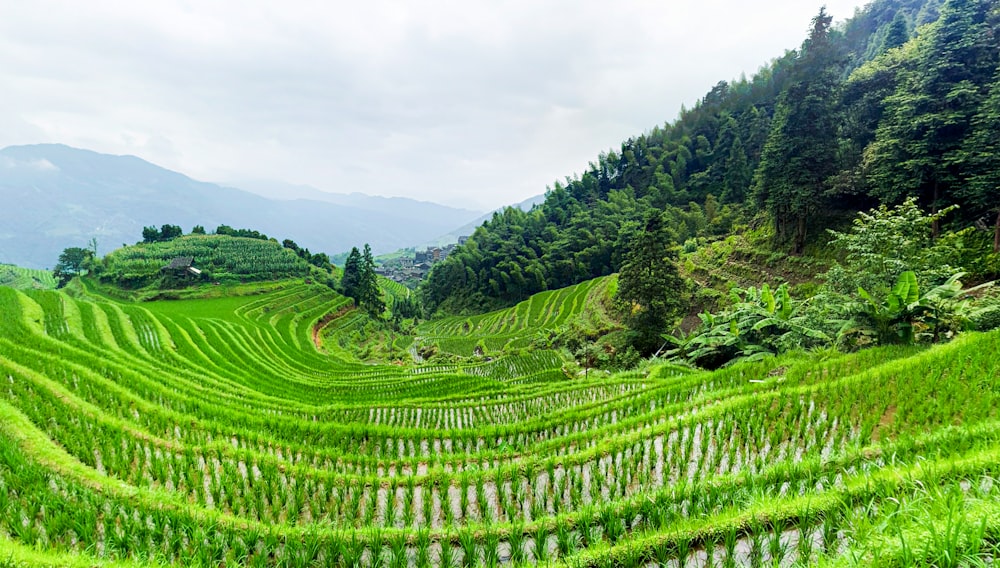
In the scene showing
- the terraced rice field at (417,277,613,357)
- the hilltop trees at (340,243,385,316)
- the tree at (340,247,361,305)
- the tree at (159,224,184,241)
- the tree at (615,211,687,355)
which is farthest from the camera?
the tree at (159,224,184,241)

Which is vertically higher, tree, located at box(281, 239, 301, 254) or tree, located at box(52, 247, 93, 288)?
tree, located at box(281, 239, 301, 254)

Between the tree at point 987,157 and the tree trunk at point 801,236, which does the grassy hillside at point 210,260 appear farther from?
the tree at point 987,157

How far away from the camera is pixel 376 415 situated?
8.45 m

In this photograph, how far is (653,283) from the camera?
18141mm

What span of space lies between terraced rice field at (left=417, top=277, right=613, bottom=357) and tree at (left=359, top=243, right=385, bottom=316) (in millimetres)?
8154

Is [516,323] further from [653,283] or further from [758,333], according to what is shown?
[758,333]

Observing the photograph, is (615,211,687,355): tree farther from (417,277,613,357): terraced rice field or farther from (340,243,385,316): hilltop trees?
(340,243,385,316): hilltop trees

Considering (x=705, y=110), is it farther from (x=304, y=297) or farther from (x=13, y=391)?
(x=13, y=391)

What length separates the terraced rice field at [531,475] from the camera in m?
2.64

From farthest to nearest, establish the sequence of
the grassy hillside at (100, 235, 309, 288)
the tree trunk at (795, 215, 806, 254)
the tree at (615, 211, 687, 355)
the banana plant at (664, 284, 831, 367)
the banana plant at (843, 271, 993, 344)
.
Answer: the grassy hillside at (100, 235, 309, 288), the tree trunk at (795, 215, 806, 254), the tree at (615, 211, 687, 355), the banana plant at (664, 284, 831, 367), the banana plant at (843, 271, 993, 344)

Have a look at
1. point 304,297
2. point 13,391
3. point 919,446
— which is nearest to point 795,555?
point 919,446

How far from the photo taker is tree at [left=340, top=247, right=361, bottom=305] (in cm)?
5222

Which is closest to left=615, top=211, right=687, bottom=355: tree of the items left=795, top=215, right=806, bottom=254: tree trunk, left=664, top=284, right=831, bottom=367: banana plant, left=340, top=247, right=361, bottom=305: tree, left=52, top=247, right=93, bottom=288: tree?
left=664, top=284, right=831, bottom=367: banana plant

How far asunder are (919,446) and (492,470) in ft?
13.8
